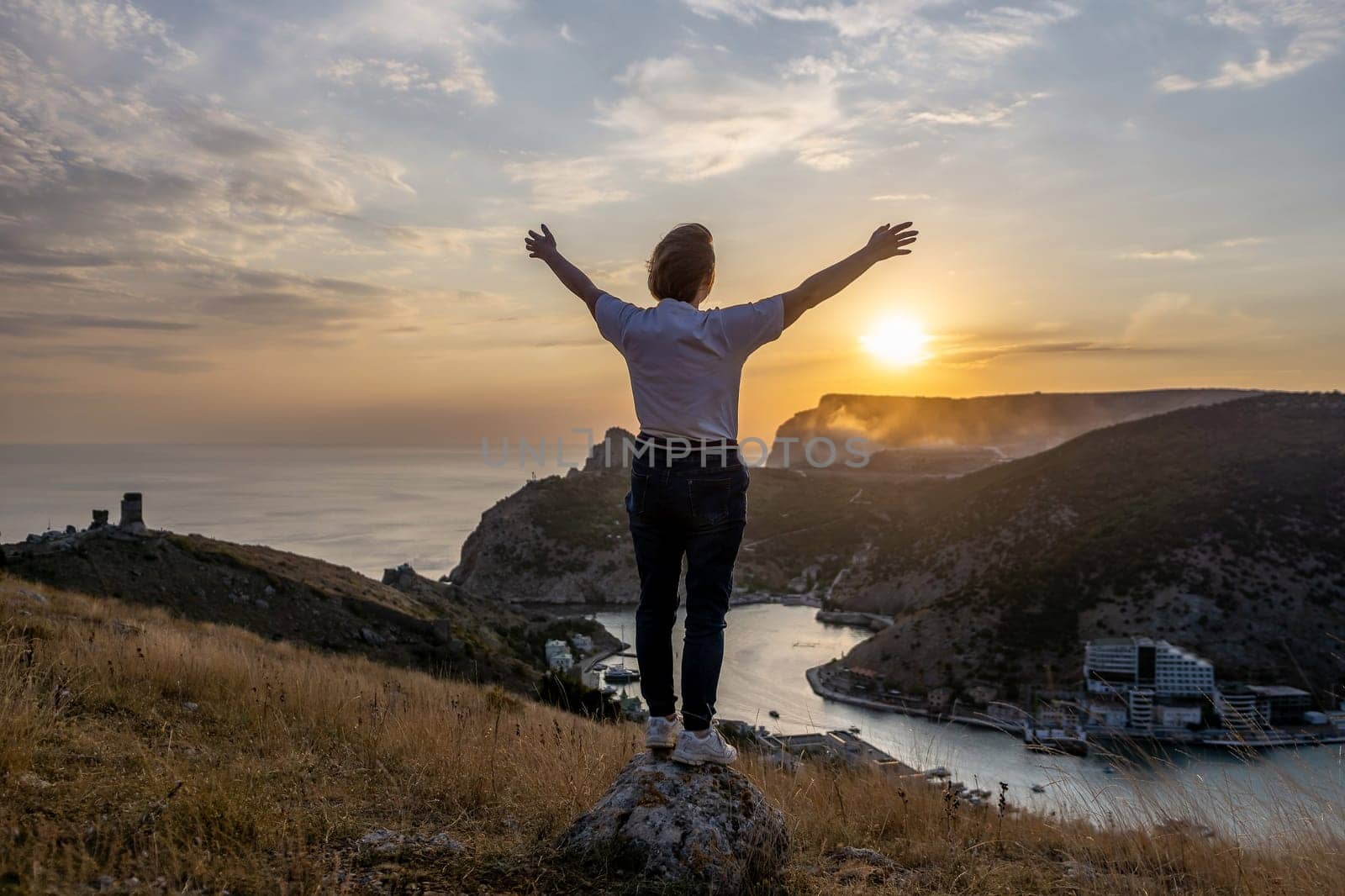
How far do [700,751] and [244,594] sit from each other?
2308cm

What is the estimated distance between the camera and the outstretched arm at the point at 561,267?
4.01 m

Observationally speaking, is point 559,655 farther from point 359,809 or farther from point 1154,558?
point 359,809

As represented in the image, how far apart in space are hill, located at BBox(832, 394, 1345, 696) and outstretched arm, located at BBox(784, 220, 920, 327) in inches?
2140

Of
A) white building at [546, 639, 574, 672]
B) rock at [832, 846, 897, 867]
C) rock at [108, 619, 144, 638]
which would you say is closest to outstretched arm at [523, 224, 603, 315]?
rock at [832, 846, 897, 867]

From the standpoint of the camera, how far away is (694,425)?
359cm

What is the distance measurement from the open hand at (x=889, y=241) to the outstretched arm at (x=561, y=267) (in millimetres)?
1274

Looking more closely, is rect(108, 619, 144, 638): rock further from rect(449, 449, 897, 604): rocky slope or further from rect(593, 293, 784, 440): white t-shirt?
rect(449, 449, 897, 604): rocky slope

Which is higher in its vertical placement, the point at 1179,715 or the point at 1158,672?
the point at 1158,672

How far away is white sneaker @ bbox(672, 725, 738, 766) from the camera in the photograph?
3.73m

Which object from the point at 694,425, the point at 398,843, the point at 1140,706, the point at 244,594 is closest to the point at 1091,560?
the point at 1140,706

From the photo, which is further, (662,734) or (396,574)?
(396,574)

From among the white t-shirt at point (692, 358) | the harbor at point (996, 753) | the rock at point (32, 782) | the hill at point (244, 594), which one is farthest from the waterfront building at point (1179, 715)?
the rock at point (32, 782)

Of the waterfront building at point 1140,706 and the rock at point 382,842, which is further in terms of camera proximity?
the waterfront building at point 1140,706

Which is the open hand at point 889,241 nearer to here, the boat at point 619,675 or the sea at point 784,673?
the sea at point 784,673
